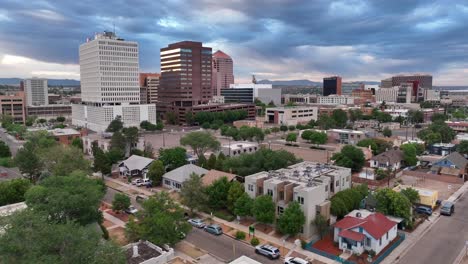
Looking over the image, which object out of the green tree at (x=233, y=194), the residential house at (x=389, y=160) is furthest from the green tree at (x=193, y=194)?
the residential house at (x=389, y=160)

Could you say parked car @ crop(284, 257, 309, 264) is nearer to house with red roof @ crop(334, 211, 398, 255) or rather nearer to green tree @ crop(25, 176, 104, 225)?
house with red roof @ crop(334, 211, 398, 255)

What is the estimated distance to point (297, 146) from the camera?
82.1 m

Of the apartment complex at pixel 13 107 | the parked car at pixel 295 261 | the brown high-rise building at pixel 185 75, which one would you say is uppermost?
the brown high-rise building at pixel 185 75

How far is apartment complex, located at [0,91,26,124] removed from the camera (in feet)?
A: 447

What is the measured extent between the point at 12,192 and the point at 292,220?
3112 cm

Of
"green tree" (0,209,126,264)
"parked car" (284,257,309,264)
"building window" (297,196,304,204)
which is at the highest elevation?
"green tree" (0,209,126,264)

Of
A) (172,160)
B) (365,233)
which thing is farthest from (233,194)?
(172,160)

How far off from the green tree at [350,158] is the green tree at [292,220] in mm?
24735

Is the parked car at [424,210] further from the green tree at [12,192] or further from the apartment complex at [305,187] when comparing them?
the green tree at [12,192]

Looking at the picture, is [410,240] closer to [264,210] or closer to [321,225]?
[321,225]

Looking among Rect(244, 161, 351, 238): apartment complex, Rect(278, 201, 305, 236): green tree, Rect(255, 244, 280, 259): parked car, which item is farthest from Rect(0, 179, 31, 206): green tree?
Rect(278, 201, 305, 236): green tree

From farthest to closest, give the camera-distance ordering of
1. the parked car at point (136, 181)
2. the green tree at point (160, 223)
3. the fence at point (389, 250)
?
the parked car at point (136, 181) < the fence at point (389, 250) < the green tree at point (160, 223)

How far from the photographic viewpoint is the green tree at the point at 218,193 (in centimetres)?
3662

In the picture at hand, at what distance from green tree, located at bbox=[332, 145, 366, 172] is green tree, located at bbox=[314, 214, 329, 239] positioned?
23311 mm
